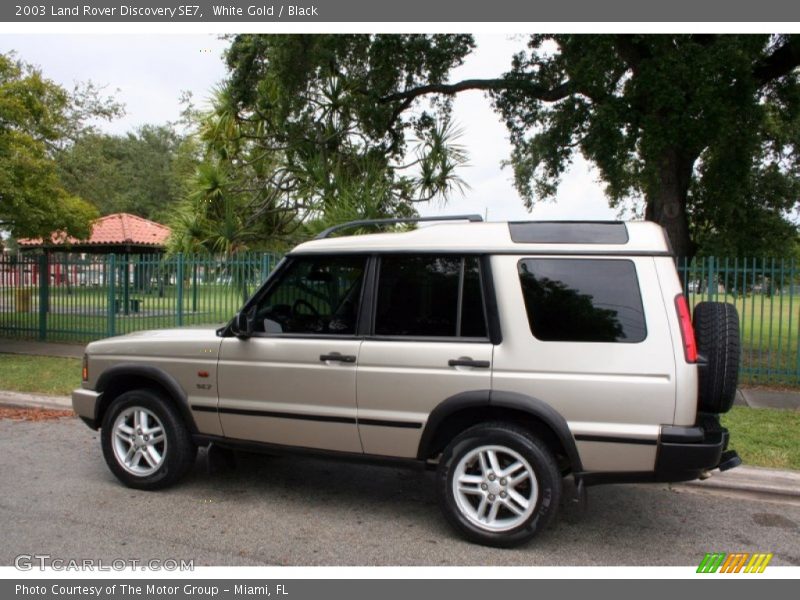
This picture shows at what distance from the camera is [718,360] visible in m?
A: 3.99

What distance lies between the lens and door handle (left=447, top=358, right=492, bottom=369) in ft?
13.4

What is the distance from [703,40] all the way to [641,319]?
937cm

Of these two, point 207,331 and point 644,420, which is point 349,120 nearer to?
point 207,331

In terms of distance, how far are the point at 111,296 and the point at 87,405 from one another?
8.92m

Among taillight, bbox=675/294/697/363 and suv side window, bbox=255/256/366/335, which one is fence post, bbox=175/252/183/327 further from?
taillight, bbox=675/294/697/363

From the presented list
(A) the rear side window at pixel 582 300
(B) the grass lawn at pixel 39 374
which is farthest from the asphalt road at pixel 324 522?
(B) the grass lawn at pixel 39 374

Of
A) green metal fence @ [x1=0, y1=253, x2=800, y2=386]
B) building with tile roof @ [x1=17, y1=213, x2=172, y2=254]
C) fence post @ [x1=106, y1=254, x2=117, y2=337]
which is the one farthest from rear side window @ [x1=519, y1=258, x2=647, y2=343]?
building with tile roof @ [x1=17, y1=213, x2=172, y2=254]

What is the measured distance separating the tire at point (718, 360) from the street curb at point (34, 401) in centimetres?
722

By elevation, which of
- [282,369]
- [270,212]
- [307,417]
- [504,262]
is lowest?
[307,417]

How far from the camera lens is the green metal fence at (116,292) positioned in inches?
489

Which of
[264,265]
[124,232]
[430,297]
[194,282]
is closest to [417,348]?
[430,297]

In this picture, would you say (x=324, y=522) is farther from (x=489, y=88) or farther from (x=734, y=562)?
(x=489, y=88)

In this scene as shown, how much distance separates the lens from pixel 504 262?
13.8 feet

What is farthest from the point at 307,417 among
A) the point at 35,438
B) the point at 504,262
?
the point at 35,438
